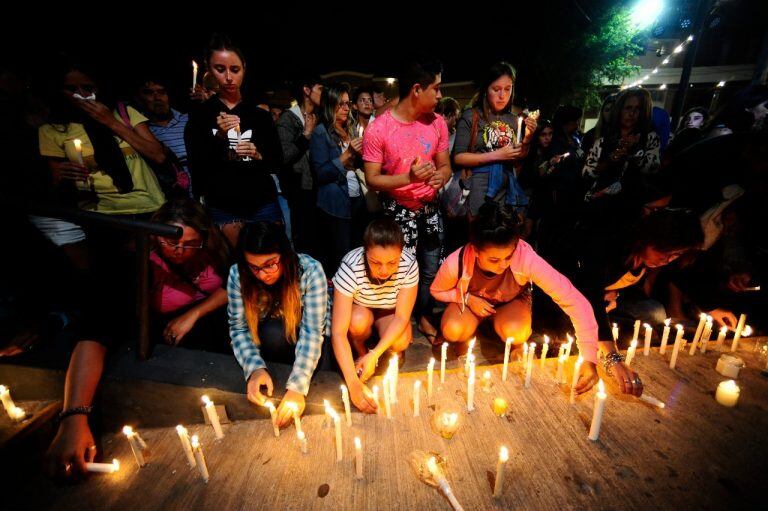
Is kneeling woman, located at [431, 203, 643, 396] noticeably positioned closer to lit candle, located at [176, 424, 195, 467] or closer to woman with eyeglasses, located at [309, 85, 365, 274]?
woman with eyeglasses, located at [309, 85, 365, 274]

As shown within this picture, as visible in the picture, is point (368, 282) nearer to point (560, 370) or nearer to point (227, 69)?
point (560, 370)

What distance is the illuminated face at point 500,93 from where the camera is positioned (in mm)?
3117

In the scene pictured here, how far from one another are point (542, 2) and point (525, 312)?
17.2m

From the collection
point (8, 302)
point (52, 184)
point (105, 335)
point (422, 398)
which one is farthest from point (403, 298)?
point (8, 302)

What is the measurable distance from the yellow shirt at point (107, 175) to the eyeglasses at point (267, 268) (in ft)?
5.83

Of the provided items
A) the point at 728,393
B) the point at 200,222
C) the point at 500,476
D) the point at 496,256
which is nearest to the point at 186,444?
the point at 200,222

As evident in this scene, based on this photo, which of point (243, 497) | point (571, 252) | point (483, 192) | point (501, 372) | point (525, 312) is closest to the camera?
point (243, 497)

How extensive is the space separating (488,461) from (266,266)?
1.69m

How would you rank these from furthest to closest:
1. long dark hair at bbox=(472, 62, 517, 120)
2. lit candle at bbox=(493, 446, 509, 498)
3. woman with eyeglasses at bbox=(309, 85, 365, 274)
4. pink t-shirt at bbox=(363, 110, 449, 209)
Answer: woman with eyeglasses at bbox=(309, 85, 365, 274), long dark hair at bbox=(472, 62, 517, 120), pink t-shirt at bbox=(363, 110, 449, 209), lit candle at bbox=(493, 446, 509, 498)

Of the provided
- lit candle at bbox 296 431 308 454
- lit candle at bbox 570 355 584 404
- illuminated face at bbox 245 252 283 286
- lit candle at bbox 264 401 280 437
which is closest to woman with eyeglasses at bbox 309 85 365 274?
illuminated face at bbox 245 252 283 286

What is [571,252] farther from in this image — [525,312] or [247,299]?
[247,299]

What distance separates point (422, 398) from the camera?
226cm

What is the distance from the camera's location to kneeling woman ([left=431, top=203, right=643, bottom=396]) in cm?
232

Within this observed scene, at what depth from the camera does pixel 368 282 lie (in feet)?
8.50
